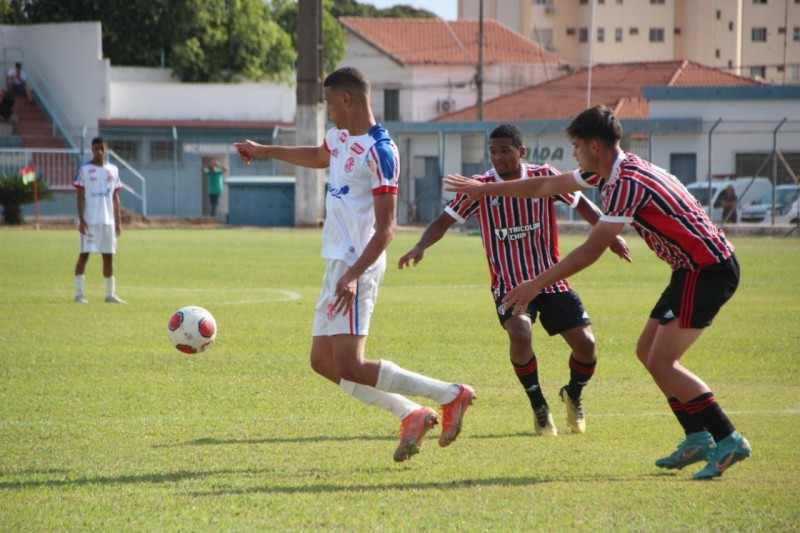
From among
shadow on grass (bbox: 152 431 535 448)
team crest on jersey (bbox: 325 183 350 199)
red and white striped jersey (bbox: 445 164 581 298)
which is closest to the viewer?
team crest on jersey (bbox: 325 183 350 199)

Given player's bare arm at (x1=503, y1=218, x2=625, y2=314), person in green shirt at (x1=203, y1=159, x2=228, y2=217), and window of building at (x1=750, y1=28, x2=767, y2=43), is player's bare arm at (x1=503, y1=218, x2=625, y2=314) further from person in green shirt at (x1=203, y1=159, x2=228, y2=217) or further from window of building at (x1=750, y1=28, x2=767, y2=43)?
window of building at (x1=750, y1=28, x2=767, y2=43)

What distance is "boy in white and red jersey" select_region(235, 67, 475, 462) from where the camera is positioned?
6465 millimetres

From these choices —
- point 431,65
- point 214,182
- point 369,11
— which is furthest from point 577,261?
point 369,11

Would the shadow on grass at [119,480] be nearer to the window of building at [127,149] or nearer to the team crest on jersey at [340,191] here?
the team crest on jersey at [340,191]

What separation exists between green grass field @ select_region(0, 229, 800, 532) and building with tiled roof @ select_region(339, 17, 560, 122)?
56.6 metres

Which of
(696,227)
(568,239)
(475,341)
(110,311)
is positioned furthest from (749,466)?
(568,239)

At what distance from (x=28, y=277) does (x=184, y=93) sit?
1260 inches

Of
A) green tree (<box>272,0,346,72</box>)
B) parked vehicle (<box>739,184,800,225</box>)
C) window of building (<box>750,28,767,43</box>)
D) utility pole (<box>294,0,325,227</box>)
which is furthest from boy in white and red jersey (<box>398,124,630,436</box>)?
window of building (<box>750,28,767,43</box>)

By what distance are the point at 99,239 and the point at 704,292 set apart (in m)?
11.6

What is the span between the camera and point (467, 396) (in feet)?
22.0

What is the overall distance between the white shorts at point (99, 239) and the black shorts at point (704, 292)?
1126 cm

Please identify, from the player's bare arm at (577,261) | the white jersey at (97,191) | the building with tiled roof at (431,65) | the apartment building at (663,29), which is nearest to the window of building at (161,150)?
the building with tiled roof at (431,65)

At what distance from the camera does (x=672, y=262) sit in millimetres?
6457

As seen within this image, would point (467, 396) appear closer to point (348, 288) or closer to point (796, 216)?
point (348, 288)
